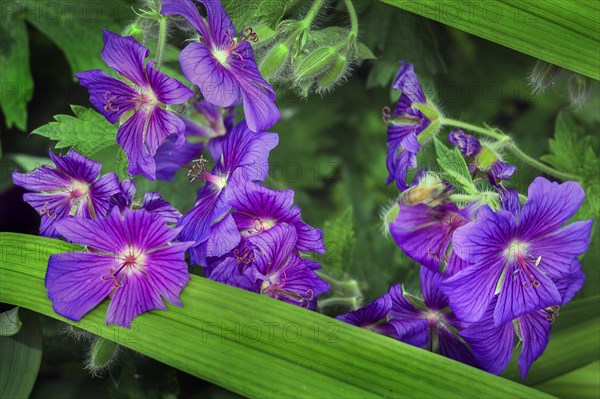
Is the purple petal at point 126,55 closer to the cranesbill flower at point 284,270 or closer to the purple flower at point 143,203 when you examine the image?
the purple flower at point 143,203

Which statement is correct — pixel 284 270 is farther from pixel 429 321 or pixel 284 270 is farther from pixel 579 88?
pixel 579 88

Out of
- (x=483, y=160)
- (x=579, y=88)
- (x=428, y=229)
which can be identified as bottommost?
(x=428, y=229)

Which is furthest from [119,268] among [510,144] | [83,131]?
[510,144]

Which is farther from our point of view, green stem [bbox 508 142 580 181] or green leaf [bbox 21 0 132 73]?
green leaf [bbox 21 0 132 73]

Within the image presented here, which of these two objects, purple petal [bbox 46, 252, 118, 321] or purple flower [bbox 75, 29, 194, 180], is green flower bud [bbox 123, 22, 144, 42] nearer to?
purple flower [bbox 75, 29, 194, 180]

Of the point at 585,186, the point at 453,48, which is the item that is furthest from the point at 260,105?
the point at 453,48

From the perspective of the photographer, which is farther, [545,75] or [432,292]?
[545,75]

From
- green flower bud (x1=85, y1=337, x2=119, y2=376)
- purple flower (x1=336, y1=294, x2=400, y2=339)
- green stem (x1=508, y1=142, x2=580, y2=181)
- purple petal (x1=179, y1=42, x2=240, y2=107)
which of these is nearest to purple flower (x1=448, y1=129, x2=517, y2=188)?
green stem (x1=508, y1=142, x2=580, y2=181)

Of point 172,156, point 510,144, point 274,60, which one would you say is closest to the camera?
point 274,60
